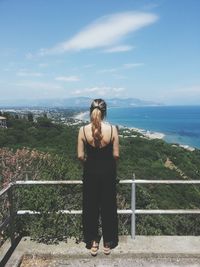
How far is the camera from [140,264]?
489 centimetres

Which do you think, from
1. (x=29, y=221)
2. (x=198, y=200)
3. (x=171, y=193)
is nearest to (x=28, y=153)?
(x=29, y=221)

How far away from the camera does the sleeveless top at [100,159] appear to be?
15.4 ft

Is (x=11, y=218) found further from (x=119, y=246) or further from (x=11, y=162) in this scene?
(x=11, y=162)

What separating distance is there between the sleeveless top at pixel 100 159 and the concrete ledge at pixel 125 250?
42.3 inches

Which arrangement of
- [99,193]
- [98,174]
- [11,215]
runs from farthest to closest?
[11,215] < [99,193] < [98,174]

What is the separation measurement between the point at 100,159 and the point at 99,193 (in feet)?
1.51

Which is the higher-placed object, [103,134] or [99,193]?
[103,134]

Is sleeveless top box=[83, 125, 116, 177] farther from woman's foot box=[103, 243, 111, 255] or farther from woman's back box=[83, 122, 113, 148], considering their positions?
woman's foot box=[103, 243, 111, 255]

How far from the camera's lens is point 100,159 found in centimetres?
471

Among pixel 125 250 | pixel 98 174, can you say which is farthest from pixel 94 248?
pixel 98 174

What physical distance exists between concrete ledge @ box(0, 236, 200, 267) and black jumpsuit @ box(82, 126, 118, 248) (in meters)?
0.17

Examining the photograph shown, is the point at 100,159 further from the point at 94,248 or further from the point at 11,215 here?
the point at 11,215

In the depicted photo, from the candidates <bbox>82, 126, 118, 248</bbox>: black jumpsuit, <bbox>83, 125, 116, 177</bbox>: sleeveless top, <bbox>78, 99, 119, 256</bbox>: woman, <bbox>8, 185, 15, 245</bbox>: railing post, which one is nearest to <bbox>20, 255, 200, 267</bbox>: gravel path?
<bbox>78, 99, 119, 256</bbox>: woman

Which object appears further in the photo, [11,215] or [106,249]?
[11,215]
